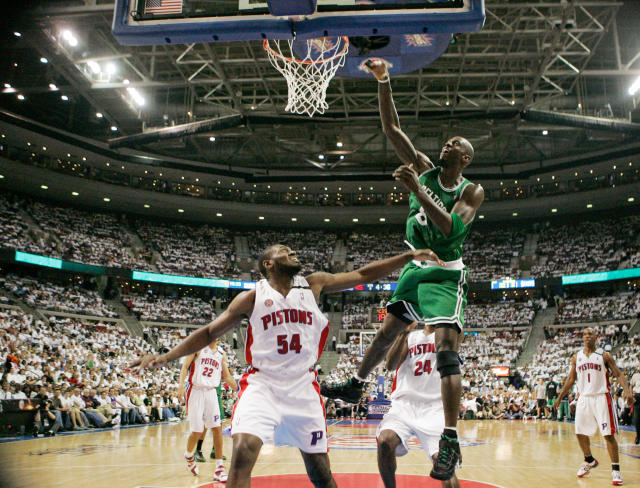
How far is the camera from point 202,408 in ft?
29.1

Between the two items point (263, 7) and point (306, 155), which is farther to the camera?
point (306, 155)

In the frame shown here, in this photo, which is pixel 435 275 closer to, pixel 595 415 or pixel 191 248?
pixel 595 415

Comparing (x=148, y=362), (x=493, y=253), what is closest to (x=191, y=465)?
(x=148, y=362)

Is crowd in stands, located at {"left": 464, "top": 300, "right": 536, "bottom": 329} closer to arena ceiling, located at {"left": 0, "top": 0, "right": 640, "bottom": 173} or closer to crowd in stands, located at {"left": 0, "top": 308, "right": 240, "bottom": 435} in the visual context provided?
arena ceiling, located at {"left": 0, "top": 0, "right": 640, "bottom": 173}

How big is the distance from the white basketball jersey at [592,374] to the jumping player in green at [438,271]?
18.1ft

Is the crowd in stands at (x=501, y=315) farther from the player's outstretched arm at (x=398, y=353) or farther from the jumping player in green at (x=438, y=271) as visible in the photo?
the jumping player in green at (x=438, y=271)

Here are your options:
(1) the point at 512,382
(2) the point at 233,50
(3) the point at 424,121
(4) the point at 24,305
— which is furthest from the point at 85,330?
(1) the point at 512,382

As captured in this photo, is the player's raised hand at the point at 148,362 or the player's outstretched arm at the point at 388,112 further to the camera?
the player's outstretched arm at the point at 388,112

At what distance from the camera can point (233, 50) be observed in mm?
23484

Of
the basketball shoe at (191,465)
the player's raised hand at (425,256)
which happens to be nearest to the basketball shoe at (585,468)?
the basketball shoe at (191,465)

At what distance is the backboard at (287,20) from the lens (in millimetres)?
5086

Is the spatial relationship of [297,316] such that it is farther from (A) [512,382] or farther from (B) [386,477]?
(A) [512,382]

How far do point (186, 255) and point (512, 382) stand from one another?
74.1 feet

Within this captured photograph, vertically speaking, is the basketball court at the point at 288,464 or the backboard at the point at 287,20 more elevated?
the backboard at the point at 287,20
